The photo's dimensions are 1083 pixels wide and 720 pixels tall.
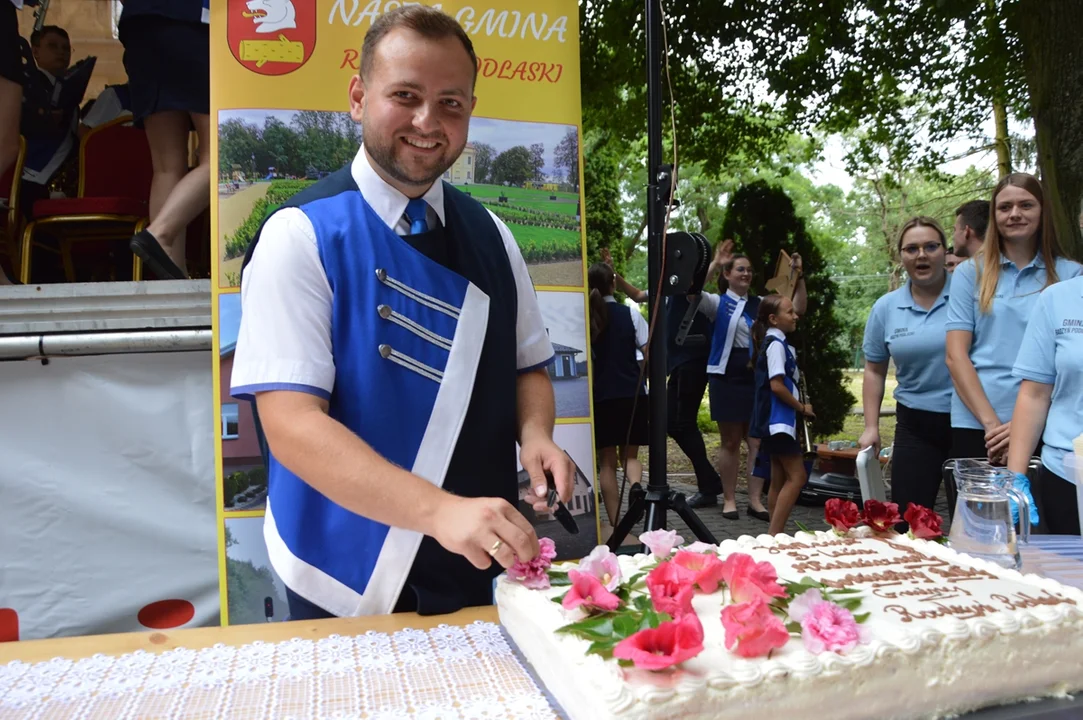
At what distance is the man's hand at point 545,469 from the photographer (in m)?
1.54

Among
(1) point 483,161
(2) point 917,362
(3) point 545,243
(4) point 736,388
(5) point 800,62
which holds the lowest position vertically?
(4) point 736,388

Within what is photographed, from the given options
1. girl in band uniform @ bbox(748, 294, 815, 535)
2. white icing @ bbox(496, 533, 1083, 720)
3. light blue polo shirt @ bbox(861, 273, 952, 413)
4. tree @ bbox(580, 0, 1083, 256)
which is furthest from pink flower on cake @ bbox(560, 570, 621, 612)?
tree @ bbox(580, 0, 1083, 256)

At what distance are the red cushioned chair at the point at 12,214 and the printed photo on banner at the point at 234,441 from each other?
165 centimetres

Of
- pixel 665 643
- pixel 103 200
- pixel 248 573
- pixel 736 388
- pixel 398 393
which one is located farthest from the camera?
pixel 736 388

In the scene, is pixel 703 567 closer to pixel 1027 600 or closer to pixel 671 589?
pixel 671 589

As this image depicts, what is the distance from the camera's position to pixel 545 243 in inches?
118

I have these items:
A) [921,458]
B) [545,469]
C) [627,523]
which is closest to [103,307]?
[545,469]

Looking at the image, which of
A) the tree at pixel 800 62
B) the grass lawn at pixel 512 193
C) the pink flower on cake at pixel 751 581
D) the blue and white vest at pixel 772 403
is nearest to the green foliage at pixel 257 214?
the grass lawn at pixel 512 193

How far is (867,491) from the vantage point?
210 cm

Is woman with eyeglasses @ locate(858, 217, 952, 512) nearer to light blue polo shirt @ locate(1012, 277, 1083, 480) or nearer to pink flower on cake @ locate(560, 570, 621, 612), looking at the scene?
light blue polo shirt @ locate(1012, 277, 1083, 480)

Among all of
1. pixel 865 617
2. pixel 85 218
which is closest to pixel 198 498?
pixel 85 218

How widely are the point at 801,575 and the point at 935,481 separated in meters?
2.22

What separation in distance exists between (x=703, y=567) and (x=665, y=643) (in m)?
0.34

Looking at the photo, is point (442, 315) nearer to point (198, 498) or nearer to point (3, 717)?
point (3, 717)
